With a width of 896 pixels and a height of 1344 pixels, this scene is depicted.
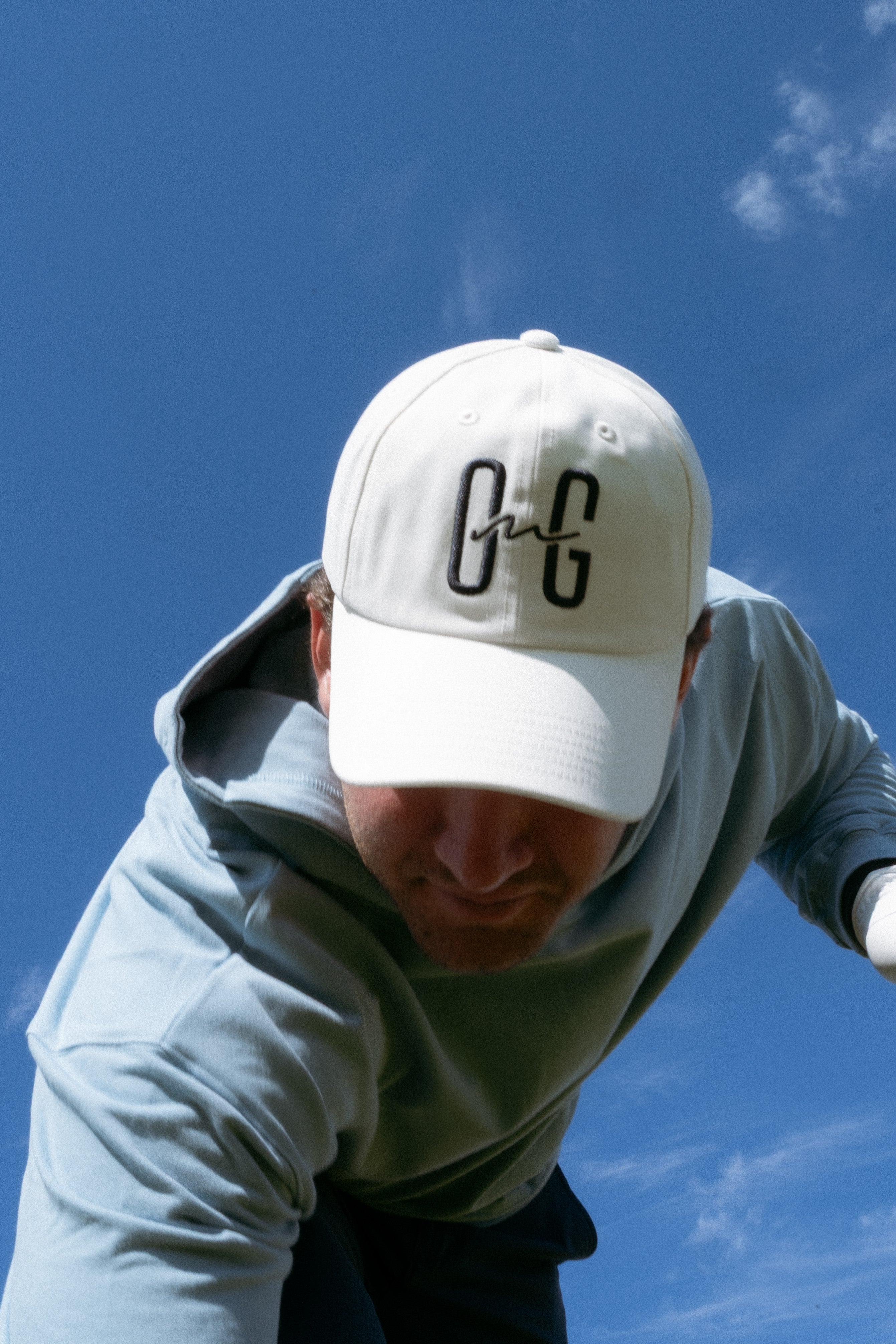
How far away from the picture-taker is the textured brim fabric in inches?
73.9

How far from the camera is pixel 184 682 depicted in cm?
A: 212

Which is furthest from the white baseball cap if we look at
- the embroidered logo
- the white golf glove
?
the white golf glove

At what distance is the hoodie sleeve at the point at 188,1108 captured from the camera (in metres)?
1.95

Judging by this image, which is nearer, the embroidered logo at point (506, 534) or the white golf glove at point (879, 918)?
the embroidered logo at point (506, 534)

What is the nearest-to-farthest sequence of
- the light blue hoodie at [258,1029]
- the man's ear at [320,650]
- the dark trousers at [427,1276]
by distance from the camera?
the light blue hoodie at [258,1029]
the man's ear at [320,650]
the dark trousers at [427,1276]

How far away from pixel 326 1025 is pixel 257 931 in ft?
0.73

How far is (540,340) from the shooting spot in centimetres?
242

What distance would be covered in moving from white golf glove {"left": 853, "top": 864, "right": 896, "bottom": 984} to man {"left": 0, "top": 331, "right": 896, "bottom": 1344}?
0.55 meters

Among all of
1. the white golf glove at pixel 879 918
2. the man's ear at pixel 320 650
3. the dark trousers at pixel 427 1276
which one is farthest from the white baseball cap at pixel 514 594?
the dark trousers at pixel 427 1276

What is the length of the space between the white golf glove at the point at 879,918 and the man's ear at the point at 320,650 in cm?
138

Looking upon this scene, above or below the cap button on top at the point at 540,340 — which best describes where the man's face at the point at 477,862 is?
below

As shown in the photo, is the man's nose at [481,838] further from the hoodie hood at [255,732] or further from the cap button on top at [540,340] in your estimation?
the cap button on top at [540,340]

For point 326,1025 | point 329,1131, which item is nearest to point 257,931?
point 326,1025

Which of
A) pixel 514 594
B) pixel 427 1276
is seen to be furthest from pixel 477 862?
pixel 427 1276
